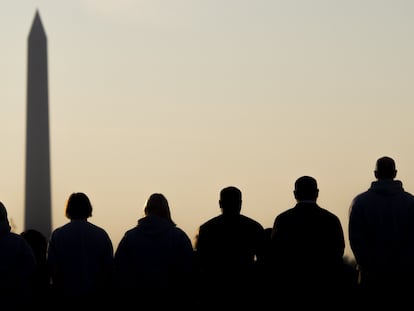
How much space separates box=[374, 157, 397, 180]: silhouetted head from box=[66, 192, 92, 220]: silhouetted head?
9.98 feet

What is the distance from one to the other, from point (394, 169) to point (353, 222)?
2.31 feet

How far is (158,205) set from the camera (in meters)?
18.4

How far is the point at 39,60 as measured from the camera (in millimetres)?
63781

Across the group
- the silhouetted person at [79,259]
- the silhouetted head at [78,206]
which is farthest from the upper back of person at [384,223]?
the silhouetted head at [78,206]

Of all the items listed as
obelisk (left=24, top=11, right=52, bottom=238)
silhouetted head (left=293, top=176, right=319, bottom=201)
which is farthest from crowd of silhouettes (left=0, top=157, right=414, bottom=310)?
obelisk (left=24, top=11, right=52, bottom=238)

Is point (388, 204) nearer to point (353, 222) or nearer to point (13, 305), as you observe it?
point (353, 222)

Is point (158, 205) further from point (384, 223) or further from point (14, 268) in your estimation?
point (384, 223)

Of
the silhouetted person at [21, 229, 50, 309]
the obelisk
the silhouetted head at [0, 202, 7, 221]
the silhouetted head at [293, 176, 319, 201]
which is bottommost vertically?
the silhouetted person at [21, 229, 50, 309]

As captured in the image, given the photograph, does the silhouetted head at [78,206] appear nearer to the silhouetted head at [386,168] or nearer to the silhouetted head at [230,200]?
the silhouetted head at [230,200]

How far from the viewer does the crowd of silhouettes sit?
18.3 metres

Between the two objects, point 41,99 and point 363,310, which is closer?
point 363,310

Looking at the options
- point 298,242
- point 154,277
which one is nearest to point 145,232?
point 154,277

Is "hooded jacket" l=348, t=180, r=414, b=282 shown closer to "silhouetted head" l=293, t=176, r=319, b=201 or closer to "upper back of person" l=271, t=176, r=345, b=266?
"upper back of person" l=271, t=176, r=345, b=266

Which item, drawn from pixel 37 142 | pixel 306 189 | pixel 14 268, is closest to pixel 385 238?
pixel 306 189
